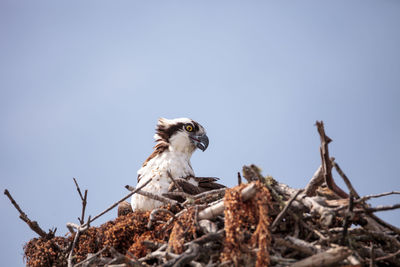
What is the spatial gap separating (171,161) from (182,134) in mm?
749

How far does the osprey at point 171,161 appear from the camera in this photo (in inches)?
270

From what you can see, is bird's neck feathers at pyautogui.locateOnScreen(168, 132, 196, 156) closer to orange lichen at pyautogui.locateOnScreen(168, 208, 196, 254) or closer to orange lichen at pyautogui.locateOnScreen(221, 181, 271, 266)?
orange lichen at pyautogui.locateOnScreen(168, 208, 196, 254)

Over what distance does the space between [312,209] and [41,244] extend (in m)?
3.69

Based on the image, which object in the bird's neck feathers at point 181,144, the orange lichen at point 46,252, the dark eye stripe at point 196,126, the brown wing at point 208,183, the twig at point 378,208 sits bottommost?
the orange lichen at point 46,252

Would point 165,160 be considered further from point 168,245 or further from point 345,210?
point 345,210

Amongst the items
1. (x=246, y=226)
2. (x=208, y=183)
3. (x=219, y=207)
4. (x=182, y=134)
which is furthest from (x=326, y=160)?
(x=182, y=134)

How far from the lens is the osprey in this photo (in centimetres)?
687

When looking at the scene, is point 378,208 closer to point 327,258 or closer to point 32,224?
point 327,258

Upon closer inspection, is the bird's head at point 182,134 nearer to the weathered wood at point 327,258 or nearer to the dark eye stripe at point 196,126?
the dark eye stripe at point 196,126

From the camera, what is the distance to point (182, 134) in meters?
8.07

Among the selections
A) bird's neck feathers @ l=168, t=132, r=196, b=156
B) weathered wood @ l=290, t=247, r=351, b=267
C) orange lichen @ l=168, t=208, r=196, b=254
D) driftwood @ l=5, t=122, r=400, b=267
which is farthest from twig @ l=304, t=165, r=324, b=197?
bird's neck feathers @ l=168, t=132, r=196, b=156

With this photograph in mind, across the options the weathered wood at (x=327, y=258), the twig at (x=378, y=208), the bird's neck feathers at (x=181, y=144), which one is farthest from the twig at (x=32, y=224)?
the twig at (x=378, y=208)

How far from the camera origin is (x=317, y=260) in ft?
13.0

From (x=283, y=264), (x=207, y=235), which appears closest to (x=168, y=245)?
(x=207, y=235)
